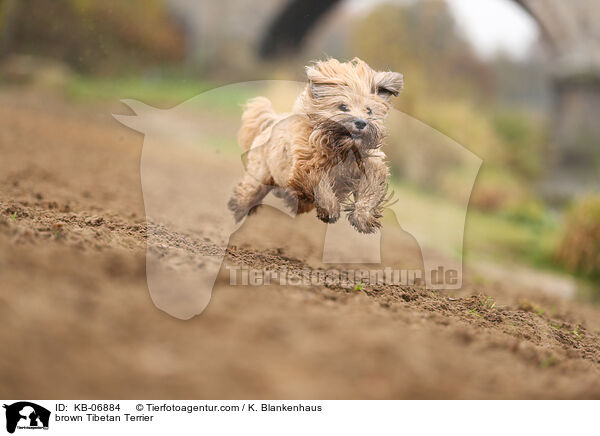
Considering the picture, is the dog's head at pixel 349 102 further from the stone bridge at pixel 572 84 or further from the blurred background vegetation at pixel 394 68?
the stone bridge at pixel 572 84

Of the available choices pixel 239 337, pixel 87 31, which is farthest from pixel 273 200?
pixel 87 31

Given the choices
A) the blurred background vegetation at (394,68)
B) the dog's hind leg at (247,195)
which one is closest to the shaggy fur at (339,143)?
the dog's hind leg at (247,195)

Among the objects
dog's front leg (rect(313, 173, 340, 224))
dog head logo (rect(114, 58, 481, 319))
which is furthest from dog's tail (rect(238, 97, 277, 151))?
dog's front leg (rect(313, 173, 340, 224))

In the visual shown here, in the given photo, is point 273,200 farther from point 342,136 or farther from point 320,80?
point 320,80

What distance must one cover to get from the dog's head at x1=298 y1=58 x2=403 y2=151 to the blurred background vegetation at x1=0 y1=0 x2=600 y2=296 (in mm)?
6189

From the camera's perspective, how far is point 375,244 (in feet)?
25.6

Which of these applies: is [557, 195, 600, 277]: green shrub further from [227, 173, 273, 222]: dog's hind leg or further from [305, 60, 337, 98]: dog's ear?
[305, 60, 337, 98]: dog's ear

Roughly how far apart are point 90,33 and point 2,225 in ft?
60.1

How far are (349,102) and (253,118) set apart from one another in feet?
4.55

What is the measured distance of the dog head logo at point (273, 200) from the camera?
3.88 metres

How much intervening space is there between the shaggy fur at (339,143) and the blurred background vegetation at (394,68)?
597 cm

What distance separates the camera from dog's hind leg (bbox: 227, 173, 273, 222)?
5.38 metres
